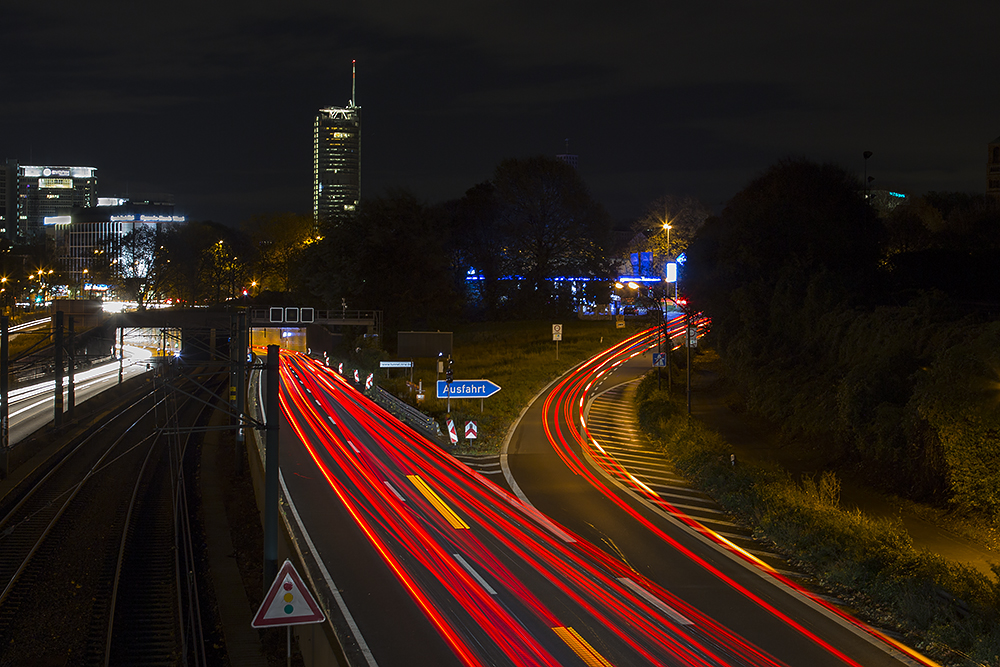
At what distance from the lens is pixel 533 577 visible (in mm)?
15328

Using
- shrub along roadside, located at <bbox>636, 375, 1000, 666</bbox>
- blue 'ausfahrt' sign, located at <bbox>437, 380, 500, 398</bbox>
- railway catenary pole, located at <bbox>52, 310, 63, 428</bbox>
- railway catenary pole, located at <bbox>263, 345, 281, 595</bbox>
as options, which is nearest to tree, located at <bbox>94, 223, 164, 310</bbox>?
railway catenary pole, located at <bbox>52, 310, 63, 428</bbox>

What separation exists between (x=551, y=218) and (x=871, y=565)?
59.8 meters

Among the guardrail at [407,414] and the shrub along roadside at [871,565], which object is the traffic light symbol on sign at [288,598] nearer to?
the shrub along roadside at [871,565]

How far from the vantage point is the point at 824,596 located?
14.2 m

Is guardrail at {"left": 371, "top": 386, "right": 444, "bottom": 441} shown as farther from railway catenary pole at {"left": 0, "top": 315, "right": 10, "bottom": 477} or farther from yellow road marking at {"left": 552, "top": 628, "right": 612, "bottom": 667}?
yellow road marking at {"left": 552, "top": 628, "right": 612, "bottom": 667}

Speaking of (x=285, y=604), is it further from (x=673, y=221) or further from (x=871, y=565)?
(x=673, y=221)

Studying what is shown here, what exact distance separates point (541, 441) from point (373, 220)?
41995 mm

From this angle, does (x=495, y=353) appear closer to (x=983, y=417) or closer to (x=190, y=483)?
(x=190, y=483)

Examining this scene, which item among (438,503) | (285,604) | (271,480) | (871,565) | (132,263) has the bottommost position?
(438,503)

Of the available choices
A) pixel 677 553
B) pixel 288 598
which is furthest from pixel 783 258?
pixel 288 598

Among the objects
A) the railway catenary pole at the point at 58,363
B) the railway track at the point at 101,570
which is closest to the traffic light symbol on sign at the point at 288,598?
the railway track at the point at 101,570

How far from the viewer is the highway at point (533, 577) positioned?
473 inches

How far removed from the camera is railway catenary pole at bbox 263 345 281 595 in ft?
46.8

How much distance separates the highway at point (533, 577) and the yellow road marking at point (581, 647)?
33 mm
